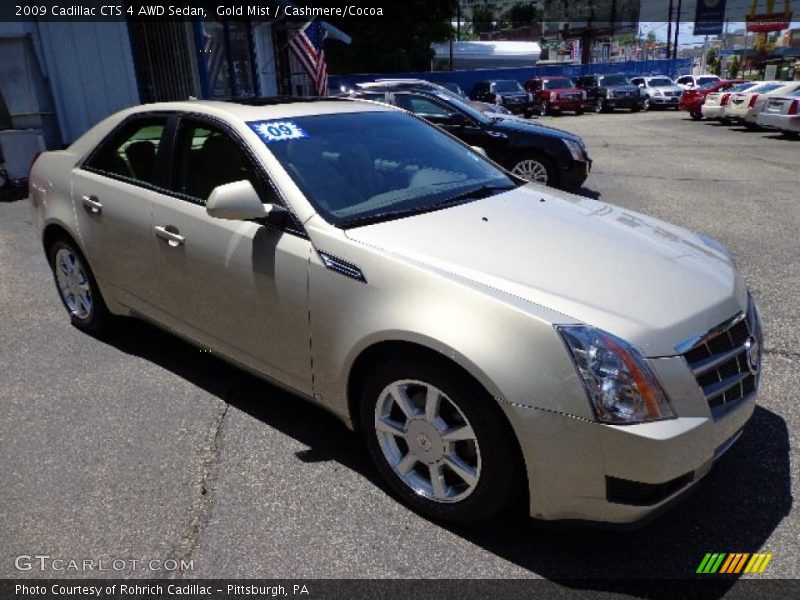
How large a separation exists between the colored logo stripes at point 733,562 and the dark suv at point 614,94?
31.1m

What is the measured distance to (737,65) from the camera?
213 ft

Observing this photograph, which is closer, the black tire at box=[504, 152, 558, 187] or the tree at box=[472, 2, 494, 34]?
the black tire at box=[504, 152, 558, 187]

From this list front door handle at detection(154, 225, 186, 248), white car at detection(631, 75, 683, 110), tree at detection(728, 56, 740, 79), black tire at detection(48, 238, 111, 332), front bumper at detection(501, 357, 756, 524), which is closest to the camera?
front bumper at detection(501, 357, 756, 524)

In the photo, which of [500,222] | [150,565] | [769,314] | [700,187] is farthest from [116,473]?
[700,187]

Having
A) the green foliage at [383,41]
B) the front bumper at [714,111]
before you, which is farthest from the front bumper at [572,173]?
the green foliage at [383,41]

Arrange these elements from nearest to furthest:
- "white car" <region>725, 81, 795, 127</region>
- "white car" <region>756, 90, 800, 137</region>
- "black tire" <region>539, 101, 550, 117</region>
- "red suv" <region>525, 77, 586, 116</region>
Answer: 1. "white car" <region>756, 90, 800, 137</region>
2. "white car" <region>725, 81, 795, 127</region>
3. "red suv" <region>525, 77, 586, 116</region>
4. "black tire" <region>539, 101, 550, 117</region>

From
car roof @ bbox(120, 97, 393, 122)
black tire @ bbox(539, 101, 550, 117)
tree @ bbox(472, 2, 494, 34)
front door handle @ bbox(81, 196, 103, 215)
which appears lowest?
black tire @ bbox(539, 101, 550, 117)

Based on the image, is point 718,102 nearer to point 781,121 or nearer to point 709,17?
point 781,121

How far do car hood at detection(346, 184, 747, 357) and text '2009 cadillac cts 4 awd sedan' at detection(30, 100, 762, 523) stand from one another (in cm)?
1

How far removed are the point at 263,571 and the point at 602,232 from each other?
2026 mm

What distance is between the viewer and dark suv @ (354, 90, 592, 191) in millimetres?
8445

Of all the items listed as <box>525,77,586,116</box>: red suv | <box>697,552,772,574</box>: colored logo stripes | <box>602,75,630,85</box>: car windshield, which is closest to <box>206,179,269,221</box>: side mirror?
<box>697,552,772,574</box>: colored logo stripes

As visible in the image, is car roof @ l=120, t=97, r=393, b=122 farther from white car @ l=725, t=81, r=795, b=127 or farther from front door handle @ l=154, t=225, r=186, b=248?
white car @ l=725, t=81, r=795, b=127

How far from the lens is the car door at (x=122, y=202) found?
3664 millimetres
